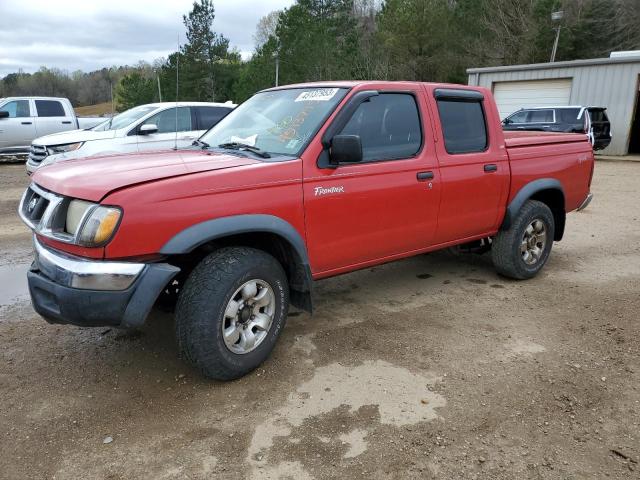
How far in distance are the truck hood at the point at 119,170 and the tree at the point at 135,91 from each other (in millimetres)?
54080

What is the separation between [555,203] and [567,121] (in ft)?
42.1

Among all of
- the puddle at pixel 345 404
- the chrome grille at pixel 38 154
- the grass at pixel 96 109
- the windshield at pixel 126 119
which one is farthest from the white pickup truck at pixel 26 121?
the grass at pixel 96 109

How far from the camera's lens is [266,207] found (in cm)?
326

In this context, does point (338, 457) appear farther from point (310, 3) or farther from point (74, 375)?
point (310, 3)

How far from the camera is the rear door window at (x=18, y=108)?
14470 millimetres

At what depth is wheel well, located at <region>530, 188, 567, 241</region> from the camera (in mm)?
5422

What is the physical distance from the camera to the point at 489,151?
475 cm

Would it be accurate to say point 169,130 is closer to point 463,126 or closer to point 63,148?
point 63,148

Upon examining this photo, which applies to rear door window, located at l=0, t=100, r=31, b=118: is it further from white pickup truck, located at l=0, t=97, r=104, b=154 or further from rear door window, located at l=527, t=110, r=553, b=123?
rear door window, located at l=527, t=110, r=553, b=123

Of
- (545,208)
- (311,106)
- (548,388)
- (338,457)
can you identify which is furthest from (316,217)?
(545,208)

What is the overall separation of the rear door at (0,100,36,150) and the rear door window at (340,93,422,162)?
1381 cm

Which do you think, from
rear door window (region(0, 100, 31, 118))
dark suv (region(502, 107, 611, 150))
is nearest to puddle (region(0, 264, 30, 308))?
rear door window (region(0, 100, 31, 118))

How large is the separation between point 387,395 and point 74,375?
2.05 metres

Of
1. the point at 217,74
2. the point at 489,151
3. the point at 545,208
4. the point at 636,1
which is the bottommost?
the point at 545,208
